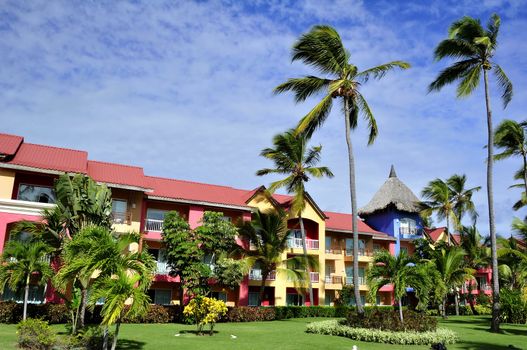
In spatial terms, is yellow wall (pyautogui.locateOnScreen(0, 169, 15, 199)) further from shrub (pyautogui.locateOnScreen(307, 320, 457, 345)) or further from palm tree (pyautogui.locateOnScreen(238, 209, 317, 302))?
shrub (pyautogui.locateOnScreen(307, 320, 457, 345))

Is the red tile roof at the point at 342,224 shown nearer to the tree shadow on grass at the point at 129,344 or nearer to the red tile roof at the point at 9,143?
the red tile roof at the point at 9,143

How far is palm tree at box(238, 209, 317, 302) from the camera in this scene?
29172mm

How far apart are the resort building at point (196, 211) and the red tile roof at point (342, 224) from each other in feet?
0.30

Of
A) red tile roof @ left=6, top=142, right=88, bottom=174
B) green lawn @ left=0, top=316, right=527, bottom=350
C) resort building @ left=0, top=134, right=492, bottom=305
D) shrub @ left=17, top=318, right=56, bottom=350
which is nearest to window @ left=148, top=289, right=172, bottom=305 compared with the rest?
resort building @ left=0, top=134, right=492, bottom=305

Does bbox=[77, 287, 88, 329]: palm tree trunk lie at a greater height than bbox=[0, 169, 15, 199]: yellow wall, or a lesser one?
lesser

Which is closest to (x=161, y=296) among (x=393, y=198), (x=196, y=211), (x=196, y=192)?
(x=196, y=211)

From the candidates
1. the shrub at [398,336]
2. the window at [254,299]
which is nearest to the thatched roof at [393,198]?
the window at [254,299]

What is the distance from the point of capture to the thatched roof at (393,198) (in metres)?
42.5

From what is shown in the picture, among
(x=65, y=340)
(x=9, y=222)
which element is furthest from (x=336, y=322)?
(x=9, y=222)

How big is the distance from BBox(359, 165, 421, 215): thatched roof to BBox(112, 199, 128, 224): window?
2453 cm

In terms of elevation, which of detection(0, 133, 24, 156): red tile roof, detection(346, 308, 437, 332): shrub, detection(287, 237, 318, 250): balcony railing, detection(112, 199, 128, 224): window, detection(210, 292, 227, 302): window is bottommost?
detection(346, 308, 437, 332): shrub

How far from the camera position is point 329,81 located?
77.0 ft

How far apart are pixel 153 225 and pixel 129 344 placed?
1481cm

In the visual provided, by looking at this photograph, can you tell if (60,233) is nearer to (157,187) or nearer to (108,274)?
(108,274)
